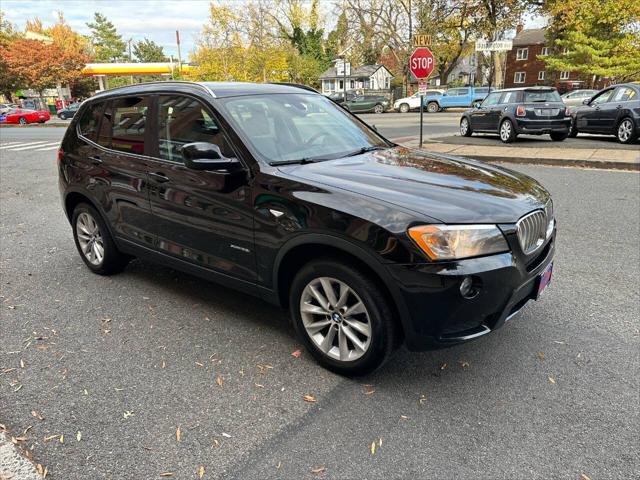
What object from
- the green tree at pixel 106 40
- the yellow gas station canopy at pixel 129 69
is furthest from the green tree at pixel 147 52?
the yellow gas station canopy at pixel 129 69

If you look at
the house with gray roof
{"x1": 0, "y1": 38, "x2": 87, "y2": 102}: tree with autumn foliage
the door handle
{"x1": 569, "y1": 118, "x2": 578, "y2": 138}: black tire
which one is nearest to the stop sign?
{"x1": 569, "y1": 118, "x2": 578, "y2": 138}: black tire

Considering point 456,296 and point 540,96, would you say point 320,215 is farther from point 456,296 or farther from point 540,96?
point 540,96

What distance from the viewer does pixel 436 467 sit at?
2.34 meters

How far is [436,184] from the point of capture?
3010mm

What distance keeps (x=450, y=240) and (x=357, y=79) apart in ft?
207

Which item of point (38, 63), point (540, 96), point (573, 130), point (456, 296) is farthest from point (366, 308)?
point (38, 63)

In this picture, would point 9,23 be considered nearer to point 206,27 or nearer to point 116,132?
point 206,27

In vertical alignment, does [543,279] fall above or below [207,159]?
below

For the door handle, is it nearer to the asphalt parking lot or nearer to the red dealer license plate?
the asphalt parking lot

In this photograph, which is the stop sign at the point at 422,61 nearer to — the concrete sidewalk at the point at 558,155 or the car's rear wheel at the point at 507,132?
the concrete sidewalk at the point at 558,155

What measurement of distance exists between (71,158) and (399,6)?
145 feet

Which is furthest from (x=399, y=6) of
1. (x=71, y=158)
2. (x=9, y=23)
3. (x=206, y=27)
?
(x=9, y=23)

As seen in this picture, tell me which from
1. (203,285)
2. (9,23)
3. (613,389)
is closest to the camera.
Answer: (613,389)

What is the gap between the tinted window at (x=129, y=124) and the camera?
4.05m
